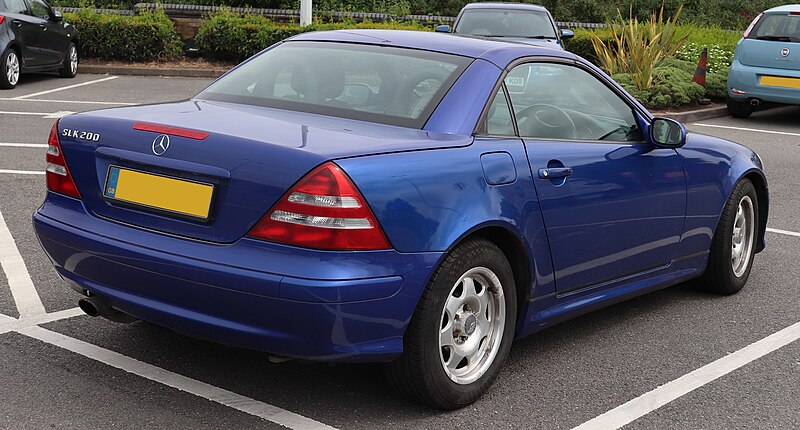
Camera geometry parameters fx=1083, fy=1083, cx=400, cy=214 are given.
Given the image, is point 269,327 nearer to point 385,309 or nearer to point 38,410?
point 385,309

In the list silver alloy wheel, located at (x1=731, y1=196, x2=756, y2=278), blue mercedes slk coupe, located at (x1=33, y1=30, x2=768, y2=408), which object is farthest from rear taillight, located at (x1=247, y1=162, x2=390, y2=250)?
silver alloy wheel, located at (x1=731, y1=196, x2=756, y2=278)

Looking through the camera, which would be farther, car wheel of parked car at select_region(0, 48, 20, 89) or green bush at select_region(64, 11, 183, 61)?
green bush at select_region(64, 11, 183, 61)

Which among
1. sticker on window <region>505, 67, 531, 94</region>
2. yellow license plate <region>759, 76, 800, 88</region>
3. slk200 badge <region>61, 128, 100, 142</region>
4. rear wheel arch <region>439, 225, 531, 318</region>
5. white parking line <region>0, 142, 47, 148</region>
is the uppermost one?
sticker on window <region>505, 67, 531, 94</region>

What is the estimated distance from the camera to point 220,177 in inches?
149

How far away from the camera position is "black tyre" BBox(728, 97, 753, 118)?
626 inches

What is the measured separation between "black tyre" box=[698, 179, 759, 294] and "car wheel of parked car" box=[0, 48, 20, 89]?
11.8 meters

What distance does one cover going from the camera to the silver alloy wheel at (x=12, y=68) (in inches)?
603

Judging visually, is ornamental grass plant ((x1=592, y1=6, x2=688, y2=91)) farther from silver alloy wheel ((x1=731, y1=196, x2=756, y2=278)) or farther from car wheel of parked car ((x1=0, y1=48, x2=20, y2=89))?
silver alloy wheel ((x1=731, y1=196, x2=756, y2=278))

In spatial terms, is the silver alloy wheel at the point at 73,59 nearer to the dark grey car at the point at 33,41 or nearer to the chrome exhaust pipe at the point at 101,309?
the dark grey car at the point at 33,41

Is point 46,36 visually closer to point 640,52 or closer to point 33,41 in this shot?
point 33,41

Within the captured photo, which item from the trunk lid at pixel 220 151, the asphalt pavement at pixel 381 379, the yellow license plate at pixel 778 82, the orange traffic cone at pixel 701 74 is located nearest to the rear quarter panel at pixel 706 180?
the asphalt pavement at pixel 381 379

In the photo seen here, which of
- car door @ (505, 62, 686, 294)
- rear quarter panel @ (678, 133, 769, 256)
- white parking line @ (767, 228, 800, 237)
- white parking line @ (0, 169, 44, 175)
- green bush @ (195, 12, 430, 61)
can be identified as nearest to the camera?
car door @ (505, 62, 686, 294)

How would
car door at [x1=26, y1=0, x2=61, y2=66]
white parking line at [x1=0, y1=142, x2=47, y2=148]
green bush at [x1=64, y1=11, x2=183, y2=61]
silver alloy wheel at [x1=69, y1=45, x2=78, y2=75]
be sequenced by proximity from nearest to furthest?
white parking line at [x1=0, y1=142, x2=47, y2=148]
car door at [x1=26, y1=0, x2=61, y2=66]
silver alloy wheel at [x1=69, y1=45, x2=78, y2=75]
green bush at [x1=64, y1=11, x2=183, y2=61]

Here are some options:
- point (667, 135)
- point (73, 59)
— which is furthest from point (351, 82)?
point (73, 59)
